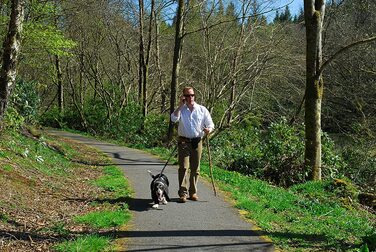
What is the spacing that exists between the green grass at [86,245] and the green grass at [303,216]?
2.39 m

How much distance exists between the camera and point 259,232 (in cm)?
673

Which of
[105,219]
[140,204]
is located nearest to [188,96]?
[140,204]

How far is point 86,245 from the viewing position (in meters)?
5.94

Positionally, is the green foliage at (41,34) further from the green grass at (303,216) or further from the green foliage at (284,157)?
the green grass at (303,216)

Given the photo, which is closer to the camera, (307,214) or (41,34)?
(307,214)

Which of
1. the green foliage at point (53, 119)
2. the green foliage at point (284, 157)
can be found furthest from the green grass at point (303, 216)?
the green foliage at point (53, 119)

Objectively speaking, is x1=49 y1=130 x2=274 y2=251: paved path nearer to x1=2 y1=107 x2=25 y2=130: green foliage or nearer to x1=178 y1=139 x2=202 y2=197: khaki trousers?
x1=178 y1=139 x2=202 y2=197: khaki trousers

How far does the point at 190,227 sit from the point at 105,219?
4.87 ft

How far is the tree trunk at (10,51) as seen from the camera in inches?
414

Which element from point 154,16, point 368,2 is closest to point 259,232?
point 368,2

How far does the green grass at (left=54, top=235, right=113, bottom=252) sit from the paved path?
330 mm

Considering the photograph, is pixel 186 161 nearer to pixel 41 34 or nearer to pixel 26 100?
pixel 26 100

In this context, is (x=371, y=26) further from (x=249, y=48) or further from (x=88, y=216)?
(x=88, y=216)

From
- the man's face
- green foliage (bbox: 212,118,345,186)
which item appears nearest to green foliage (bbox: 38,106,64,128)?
green foliage (bbox: 212,118,345,186)
